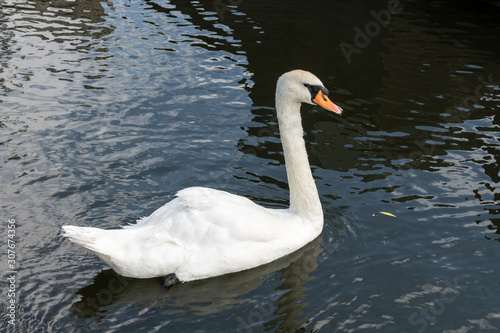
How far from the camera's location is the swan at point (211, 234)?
6.83 m

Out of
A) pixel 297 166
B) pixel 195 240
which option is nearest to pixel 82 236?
pixel 195 240

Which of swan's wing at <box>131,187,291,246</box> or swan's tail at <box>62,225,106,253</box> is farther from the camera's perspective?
swan's wing at <box>131,187,291,246</box>

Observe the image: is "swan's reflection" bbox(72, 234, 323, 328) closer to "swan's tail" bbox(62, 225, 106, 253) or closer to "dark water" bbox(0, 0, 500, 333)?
"dark water" bbox(0, 0, 500, 333)

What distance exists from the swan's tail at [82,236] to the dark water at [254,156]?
577 millimetres

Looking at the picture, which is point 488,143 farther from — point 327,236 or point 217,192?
point 217,192

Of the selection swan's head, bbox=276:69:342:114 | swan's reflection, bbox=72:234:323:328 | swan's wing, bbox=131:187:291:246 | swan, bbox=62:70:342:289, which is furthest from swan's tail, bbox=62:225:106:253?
swan's head, bbox=276:69:342:114

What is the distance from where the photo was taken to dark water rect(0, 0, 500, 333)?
6.76m

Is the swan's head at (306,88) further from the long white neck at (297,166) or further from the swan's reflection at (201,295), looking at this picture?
the swan's reflection at (201,295)

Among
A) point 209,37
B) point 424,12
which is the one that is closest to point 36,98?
point 209,37

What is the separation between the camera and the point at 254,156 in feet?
33.1

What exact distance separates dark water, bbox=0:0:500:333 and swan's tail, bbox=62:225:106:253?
58 centimetres

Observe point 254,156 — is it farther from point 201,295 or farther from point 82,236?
point 82,236

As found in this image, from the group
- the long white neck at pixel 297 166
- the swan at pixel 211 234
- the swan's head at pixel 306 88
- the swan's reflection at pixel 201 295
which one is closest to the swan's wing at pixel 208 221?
the swan at pixel 211 234

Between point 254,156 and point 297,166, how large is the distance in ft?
7.32
